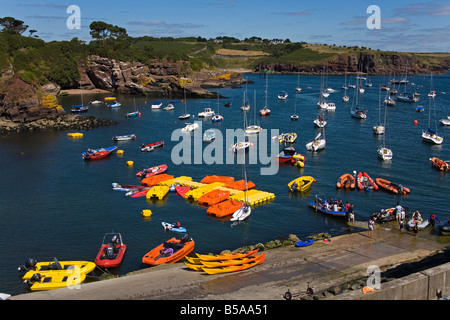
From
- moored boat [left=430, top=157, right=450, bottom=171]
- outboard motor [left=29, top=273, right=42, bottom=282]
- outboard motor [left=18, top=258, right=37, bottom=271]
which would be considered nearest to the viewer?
outboard motor [left=29, top=273, right=42, bottom=282]

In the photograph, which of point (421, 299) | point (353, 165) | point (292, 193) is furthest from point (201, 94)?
point (421, 299)

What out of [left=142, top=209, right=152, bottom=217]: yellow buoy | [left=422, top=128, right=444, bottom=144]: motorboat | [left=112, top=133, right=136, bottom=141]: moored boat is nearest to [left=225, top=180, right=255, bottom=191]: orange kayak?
[left=142, top=209, right=152, bottom=217]: yellow buoy

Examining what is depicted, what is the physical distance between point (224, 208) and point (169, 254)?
32.1 feet

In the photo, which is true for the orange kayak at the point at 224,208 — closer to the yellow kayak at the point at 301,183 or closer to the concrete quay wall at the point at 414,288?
the yellow kayak at the point at 301,183

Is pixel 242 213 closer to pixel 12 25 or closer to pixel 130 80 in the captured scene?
pixel 130 80

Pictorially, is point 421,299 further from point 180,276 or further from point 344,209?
point 344,209

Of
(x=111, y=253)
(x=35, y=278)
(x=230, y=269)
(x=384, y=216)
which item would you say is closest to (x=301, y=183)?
(x=384, y=216)

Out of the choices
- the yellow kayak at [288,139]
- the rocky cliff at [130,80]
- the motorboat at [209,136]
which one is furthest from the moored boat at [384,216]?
the rocky cliff at [130,80]

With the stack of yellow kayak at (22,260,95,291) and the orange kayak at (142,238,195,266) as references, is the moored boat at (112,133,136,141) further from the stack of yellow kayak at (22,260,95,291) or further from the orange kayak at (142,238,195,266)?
the stack of yellow kayak at (22,260,95,291)

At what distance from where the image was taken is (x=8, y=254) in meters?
32.2

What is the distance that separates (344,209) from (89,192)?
2610cm

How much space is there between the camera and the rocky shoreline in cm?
7844

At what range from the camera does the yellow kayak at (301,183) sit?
45750mm

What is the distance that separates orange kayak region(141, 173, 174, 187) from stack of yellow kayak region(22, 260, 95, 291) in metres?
18.3
